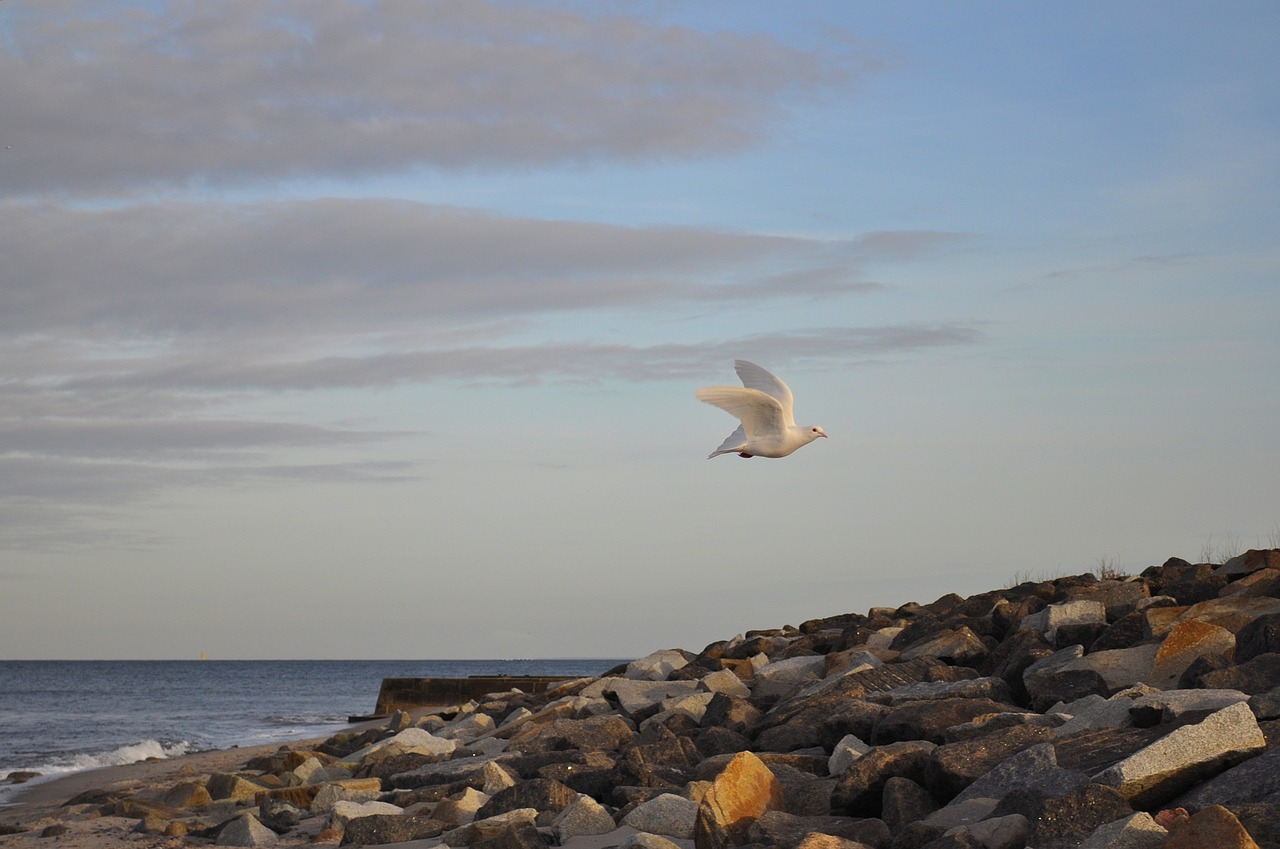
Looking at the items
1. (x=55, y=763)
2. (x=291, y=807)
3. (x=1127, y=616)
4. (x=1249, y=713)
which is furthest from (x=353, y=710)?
(x=1249, y=713)

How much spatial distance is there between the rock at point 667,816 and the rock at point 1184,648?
3069 millimetres

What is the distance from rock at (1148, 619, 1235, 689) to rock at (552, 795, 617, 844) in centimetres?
338

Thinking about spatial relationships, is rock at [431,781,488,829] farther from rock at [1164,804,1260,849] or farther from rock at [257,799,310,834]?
rock at [1164,804,1260,849]

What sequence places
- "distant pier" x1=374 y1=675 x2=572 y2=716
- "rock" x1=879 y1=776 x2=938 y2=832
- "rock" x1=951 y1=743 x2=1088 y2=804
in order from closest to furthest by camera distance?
"rock" x1=951 y1=743 x2=1088 y2=804, "rock" x1=879 y1=776 x2=938 y2=832, "distant pier" x1=374 y1=675 x2=572 y2=716

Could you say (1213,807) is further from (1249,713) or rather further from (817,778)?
(817,778)

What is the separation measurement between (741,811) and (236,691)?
5315 cm

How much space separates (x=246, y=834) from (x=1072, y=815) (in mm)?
6076

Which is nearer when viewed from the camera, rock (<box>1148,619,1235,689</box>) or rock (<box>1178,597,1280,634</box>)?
rock (<box>1148,619,1235,689</box>)

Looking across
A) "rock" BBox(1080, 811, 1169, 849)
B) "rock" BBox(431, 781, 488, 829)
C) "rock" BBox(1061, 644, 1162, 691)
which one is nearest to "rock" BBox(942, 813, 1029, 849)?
"rock" BBox(1080, 811, 1169, 849)

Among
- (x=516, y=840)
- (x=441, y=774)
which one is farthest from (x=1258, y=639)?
(x=441, y=774)

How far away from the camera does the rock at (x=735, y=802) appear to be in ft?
20.5

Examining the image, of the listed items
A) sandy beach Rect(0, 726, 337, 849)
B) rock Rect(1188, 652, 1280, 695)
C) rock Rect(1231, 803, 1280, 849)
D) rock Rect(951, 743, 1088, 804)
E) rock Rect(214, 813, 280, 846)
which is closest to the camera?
rock Rect(1231, 803, 1280, 849)

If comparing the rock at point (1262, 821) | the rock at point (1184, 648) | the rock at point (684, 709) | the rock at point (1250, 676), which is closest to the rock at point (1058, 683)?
the rock at point (1184, 648)

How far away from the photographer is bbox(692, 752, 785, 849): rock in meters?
6.25
